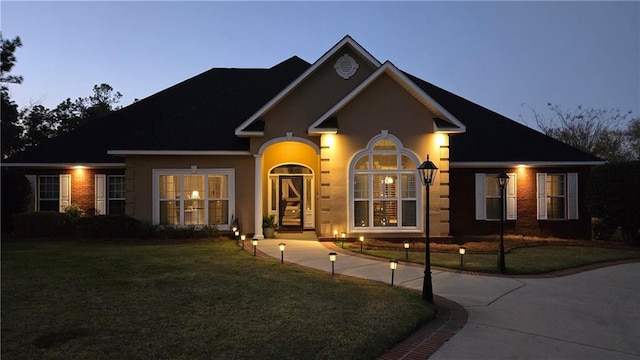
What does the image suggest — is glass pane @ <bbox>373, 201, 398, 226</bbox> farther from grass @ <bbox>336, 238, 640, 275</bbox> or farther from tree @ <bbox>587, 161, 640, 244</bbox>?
tree @ <bbox>587, 161, 640, 244</bbox>

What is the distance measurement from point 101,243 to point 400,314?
11500 millimetres

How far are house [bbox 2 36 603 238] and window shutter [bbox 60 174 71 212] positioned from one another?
0.14 ft

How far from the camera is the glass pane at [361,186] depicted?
574 inches

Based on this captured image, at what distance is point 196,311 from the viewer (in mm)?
6469

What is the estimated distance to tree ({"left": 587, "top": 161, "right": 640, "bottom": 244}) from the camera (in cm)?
1446

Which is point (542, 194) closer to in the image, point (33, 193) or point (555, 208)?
point (555, 208)

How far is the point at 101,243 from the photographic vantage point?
14219 mm

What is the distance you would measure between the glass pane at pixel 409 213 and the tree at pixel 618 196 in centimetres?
670

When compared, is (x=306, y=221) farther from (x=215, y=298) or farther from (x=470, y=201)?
(x=215, y=298)

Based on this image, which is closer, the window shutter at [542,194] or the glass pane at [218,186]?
the glass pane at [218,186]

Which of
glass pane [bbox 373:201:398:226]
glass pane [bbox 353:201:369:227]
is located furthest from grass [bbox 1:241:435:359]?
glass pane [bbox 373:201:398:226]

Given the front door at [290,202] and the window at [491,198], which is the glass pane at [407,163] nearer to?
the window at [491,198]

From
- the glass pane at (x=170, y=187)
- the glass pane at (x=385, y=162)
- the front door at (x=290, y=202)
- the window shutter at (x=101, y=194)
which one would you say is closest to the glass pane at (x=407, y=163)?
the glass pane at (x=385, y=162)

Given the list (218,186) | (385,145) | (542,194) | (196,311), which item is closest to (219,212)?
(218,186)
